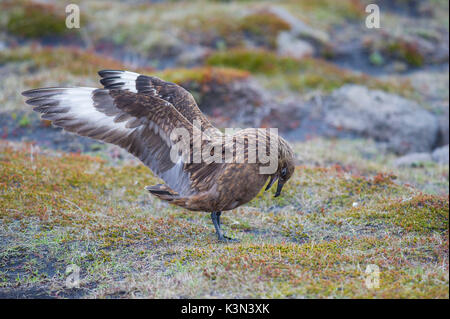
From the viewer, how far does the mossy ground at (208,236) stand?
4434 mm

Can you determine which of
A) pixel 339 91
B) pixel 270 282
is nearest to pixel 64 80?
pixel 339 91

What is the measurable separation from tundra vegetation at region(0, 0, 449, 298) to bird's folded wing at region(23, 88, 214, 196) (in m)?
0.91

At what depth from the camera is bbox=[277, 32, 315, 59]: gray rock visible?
14.2 m

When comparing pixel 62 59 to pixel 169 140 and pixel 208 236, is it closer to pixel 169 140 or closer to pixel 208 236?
pixel 169 140

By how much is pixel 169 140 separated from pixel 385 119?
23.3ft

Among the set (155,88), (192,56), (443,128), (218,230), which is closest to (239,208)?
(218,230)

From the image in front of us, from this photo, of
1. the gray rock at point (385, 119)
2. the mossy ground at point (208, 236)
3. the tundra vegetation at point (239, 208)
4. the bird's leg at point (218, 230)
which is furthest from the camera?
the gray rock at point (385, 119)

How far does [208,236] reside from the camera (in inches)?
226

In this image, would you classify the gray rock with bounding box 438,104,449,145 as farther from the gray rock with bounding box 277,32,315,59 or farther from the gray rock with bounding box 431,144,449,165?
the gray rock with bounding box 277,32,315,59

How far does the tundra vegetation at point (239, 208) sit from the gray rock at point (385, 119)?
31 cm

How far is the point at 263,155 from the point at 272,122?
19.1 feet

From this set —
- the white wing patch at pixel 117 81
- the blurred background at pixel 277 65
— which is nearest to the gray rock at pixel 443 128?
the blurred background at pixel 277 65

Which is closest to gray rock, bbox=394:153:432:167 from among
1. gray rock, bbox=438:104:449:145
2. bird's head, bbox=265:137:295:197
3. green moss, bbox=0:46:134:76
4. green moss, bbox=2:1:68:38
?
gray rock, bbox=438:104:449:145

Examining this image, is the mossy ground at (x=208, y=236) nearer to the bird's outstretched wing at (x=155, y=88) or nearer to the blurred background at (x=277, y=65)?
the blurred background at (x=277, y=65)
